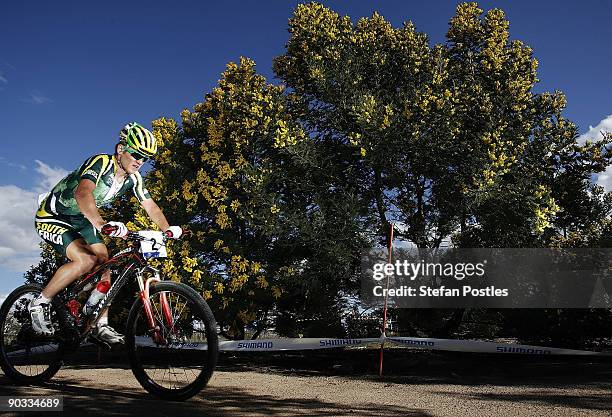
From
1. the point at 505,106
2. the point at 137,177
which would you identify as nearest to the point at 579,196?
the point at 505,106

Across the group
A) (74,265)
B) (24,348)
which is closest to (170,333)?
(74,265)

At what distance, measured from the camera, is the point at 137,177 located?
5.70 meters

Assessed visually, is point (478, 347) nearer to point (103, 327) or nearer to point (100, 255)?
point (103, 327)

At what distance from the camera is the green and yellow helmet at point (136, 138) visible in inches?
209

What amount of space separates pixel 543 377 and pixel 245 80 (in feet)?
38.2

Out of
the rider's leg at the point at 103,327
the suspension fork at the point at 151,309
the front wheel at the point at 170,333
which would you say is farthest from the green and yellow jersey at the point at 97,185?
the front wheel at the point at 170,333

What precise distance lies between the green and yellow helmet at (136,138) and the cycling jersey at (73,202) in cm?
34

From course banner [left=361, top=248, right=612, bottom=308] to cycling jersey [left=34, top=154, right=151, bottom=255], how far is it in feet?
31.2

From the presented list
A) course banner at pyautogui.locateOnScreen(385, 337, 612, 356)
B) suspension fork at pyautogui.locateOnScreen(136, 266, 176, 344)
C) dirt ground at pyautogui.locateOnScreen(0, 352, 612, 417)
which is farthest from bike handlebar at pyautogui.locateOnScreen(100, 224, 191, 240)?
course banner at pyautogui.locateOnScreen(385, 337, 612, 356)

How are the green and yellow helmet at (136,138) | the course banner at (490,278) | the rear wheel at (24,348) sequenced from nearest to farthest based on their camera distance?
1. the green and yellow helmet at (136,138)
2. the rear wheel at (24,348)
3. the course banner at (490,278)

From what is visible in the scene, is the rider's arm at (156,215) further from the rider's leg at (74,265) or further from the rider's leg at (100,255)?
the rider's leg at (74,265)

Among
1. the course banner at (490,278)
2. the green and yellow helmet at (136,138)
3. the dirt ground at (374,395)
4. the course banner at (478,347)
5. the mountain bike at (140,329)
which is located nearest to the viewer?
the mountain bike at (140,329)

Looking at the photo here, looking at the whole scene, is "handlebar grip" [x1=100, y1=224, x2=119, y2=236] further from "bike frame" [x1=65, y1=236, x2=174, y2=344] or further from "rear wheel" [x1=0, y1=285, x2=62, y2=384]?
"rear wheel" [x1=0, y1=285, x2=62, y2=384]

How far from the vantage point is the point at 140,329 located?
17.8ft
